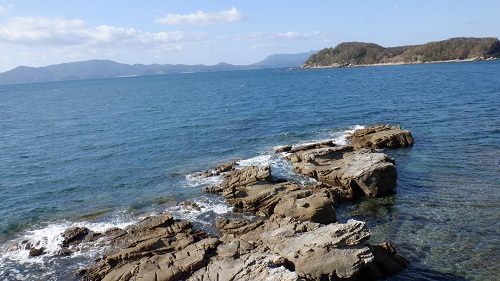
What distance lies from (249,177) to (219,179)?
623 cm

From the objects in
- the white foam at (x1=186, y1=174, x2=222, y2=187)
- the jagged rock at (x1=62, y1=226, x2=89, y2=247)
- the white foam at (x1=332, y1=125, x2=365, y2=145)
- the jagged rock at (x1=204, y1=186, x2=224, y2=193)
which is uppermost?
the white foam at (x1=332, y1=125, x2=365, y2=145)

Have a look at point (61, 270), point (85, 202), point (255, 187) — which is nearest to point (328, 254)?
point (255, 187)

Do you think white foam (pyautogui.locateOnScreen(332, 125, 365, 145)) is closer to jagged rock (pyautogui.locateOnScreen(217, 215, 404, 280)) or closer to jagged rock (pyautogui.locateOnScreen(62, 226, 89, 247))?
jagged rock (pyautogui.locateOnScreen(217, 215, 404, 280))

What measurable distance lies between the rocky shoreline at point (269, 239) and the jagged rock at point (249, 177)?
0.10 meters

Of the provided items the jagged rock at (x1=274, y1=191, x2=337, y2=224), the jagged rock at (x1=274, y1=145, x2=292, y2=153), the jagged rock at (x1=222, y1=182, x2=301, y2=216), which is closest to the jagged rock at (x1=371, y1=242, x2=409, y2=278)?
the jagged rock at (x1=274, y1=191, x2=337, y2=224)

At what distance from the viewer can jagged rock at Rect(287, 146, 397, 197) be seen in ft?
118

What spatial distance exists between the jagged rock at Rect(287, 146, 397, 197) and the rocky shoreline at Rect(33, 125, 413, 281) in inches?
3.8

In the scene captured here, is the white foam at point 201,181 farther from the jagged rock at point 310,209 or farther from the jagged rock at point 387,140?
the jagged rock at point 387,140

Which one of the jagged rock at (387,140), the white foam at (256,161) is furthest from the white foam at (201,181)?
the jagged rock at (387,140)

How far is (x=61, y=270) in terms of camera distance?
27297 millimetres

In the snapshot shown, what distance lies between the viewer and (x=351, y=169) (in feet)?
124

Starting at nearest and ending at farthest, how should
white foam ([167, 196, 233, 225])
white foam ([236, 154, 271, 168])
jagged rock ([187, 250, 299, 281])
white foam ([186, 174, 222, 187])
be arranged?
jagged rock ([187, 250, 299, 281]) → white foam ([167, 196, 233, 225]) → white foam ([186, 174, 222, 187]) → white foam ([236, 154, 271, 168])

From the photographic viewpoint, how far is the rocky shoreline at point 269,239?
22.6 metres

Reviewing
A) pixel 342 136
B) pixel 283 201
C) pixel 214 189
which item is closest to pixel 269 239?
pixel 283 201
